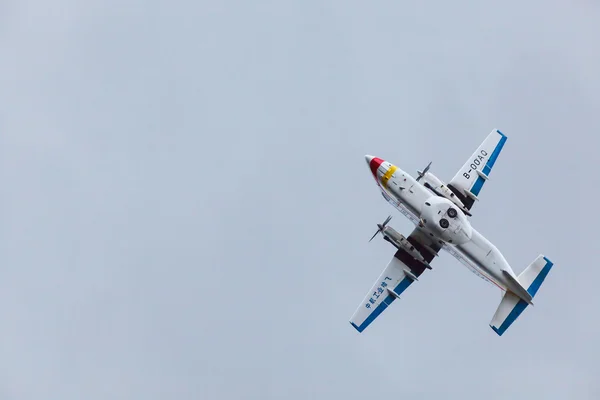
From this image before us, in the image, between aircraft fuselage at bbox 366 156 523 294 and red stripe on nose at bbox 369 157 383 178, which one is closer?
aircraft fuselage at bbox 366 156 523 294

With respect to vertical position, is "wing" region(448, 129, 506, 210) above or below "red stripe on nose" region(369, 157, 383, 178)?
above

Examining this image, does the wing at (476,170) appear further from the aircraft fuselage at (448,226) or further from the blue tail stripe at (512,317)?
the blue tail stripe at (512,317)

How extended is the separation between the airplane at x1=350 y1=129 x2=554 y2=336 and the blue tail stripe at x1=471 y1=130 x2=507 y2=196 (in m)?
0.11

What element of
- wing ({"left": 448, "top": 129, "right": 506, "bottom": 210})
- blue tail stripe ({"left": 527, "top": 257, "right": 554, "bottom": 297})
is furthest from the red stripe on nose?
blue tail stripe ({"left": 527, "top": 257, "right": 554, "bottom": 297})

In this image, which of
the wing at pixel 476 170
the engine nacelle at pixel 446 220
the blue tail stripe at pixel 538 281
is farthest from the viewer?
the wing at pixel 476 170

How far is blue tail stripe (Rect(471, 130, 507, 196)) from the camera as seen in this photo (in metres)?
122

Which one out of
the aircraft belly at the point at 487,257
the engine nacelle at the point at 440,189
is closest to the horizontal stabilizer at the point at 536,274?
the aircraft belly at the point at 487,257

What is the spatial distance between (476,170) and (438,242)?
10097 mm

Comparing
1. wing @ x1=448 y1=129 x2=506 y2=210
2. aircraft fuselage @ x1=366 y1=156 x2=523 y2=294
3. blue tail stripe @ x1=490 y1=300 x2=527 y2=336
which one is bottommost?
blue tail stripe @ x1=490 y1=300 x2=527 y2=336

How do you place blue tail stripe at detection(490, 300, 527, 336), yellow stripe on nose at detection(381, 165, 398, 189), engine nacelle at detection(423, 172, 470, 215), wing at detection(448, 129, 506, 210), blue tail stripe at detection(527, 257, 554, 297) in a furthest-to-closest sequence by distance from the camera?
wing at detection(448, 129, 506, 210) → yellow stripe on nose at detection(381, 165, 398, 189) → engine nacelle at detection(423, 172, 470, 215) → blue tail stripe at detection(490, 300, 527, 336) → blue tail stripe at detection(527, 257, 554, 297)

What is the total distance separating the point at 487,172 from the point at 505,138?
4.90m

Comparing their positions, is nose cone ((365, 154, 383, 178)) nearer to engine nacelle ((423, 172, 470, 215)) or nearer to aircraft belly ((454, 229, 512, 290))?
engine nacelle ((423, 172, 470, 215))

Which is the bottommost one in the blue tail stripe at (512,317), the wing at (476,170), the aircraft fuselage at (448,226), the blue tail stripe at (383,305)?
the blue tail stripe at (383,305)

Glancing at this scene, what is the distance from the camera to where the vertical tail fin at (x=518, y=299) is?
384 ft
